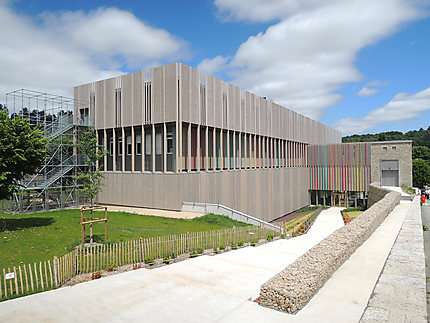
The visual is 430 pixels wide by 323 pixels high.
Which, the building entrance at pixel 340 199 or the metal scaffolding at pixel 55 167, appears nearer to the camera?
the metal scaffolding at pixel 55 167

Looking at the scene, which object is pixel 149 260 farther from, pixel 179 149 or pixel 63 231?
pixel 179 149

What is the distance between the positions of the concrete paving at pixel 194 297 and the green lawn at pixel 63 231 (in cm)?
440

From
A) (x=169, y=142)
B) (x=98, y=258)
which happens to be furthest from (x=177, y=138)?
(x=98, y=258)

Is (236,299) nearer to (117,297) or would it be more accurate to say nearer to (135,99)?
(117,297)

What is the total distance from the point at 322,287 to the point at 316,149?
4669cm

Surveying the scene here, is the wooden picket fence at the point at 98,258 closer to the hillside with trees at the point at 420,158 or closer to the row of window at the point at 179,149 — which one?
the row of window at the point at 179,149

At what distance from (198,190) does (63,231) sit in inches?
466

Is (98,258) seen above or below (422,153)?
below

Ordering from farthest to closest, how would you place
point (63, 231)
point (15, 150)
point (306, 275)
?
1. point (63, 231)
2. point (15, 150)
3. point (306, 275)

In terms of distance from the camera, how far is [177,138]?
25.0m

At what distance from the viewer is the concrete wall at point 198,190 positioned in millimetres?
25578

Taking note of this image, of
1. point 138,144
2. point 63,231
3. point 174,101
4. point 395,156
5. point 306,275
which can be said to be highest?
point 174,101

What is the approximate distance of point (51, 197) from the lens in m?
26.2

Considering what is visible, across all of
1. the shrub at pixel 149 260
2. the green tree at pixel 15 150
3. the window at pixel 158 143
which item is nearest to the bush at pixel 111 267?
the shrub at pixel 149 260
